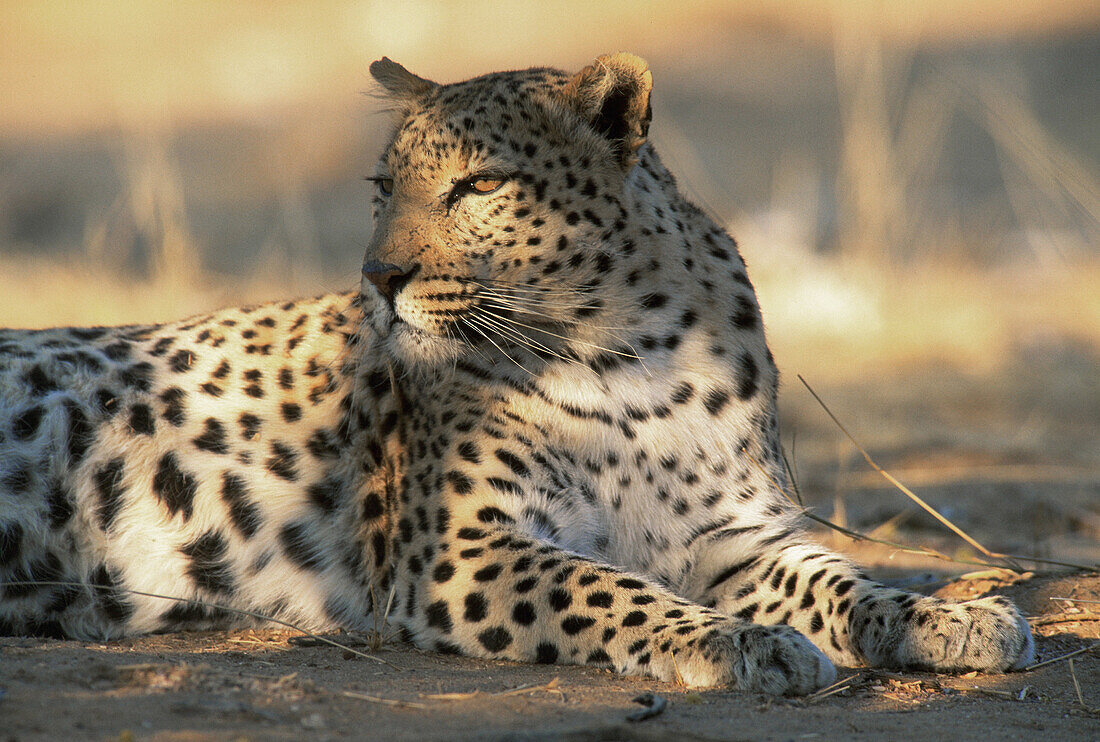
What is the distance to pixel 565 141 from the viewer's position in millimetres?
4598

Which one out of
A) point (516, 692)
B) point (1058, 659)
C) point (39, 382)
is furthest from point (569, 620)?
point (39, 382)

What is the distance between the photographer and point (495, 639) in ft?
13.5

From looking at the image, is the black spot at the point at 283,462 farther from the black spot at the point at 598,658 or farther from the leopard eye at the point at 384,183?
the black spot at the point at 598,658

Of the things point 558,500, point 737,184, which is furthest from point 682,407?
point 737,184

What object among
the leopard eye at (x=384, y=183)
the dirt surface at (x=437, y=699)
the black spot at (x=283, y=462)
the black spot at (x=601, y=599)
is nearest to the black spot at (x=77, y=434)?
the black spot at (x=283, y=462)

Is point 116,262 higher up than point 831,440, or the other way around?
point 116,262

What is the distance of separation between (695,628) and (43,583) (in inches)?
94.6

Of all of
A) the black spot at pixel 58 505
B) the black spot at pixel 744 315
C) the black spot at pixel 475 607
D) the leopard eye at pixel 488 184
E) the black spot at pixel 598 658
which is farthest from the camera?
the black spot at pixel 744 315

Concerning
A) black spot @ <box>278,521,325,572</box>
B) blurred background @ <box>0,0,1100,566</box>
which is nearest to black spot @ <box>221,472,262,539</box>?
black spot @ <box>278,521,325,572</box>

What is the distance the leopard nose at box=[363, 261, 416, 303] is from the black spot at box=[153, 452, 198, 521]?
1.15 m

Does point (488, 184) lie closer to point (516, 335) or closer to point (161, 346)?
point (516, 335)

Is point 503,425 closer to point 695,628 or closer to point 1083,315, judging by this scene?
point 695,628

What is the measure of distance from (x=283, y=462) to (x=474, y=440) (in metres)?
0.87

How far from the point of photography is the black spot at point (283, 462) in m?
4.80
